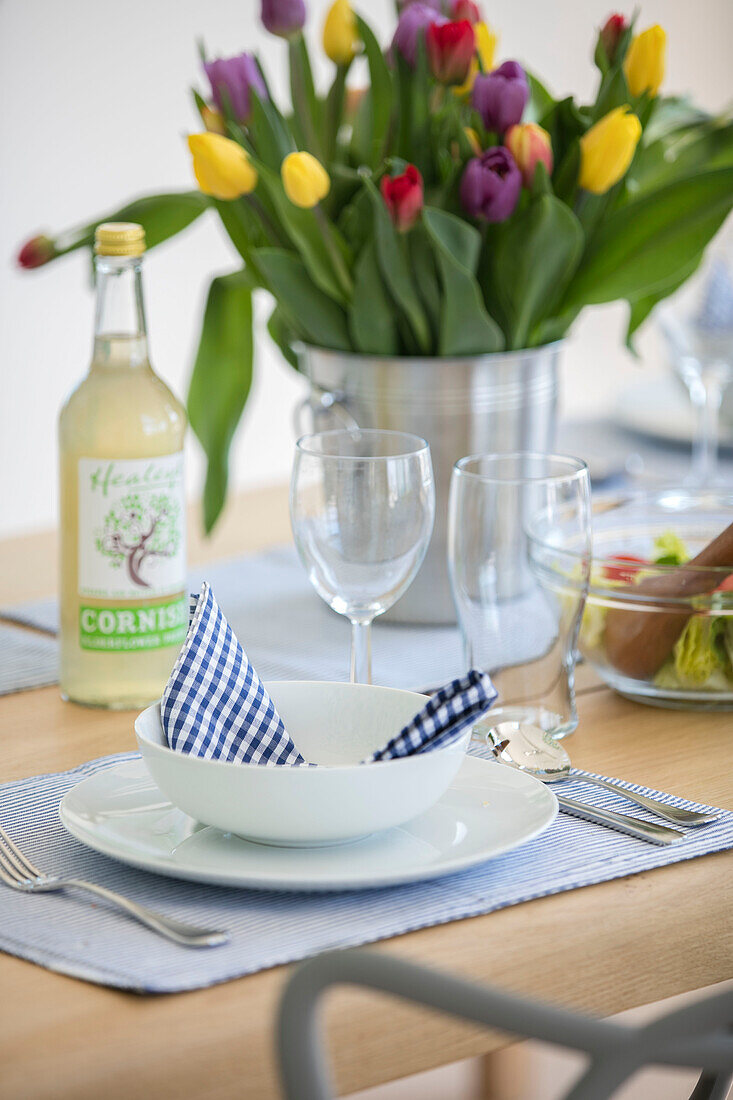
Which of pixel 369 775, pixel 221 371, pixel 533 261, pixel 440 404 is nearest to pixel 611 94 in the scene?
pixel 533 261

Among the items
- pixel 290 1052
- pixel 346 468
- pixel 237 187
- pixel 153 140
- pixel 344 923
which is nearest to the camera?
pixel 290 1052

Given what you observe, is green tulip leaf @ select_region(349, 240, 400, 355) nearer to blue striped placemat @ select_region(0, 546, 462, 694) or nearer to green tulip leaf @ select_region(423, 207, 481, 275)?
green tulip leaf @ select_region(423, 207, 481, 275)

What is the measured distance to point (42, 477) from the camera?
2680 millimetres

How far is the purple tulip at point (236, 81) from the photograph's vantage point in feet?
3.23

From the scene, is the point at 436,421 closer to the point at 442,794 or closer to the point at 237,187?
the point at 237,187

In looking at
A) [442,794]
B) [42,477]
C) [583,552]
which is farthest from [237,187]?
[42,477]

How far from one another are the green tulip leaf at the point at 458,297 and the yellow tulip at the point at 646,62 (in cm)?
17

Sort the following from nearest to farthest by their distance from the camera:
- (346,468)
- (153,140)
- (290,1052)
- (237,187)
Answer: (290,1052) < (346,468) < (237,187) < (153,140)

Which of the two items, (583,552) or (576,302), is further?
(576,302)

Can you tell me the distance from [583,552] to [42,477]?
2.03 metres

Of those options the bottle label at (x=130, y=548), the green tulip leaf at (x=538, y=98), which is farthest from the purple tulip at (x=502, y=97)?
the bottle label at (x=130, y=548)

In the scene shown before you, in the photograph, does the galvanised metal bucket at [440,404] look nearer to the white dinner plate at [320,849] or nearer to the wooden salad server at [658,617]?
the wooden salad server at [658,617]

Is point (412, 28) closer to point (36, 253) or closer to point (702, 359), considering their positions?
point (36, 253)

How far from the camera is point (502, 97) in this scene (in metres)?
0.92
